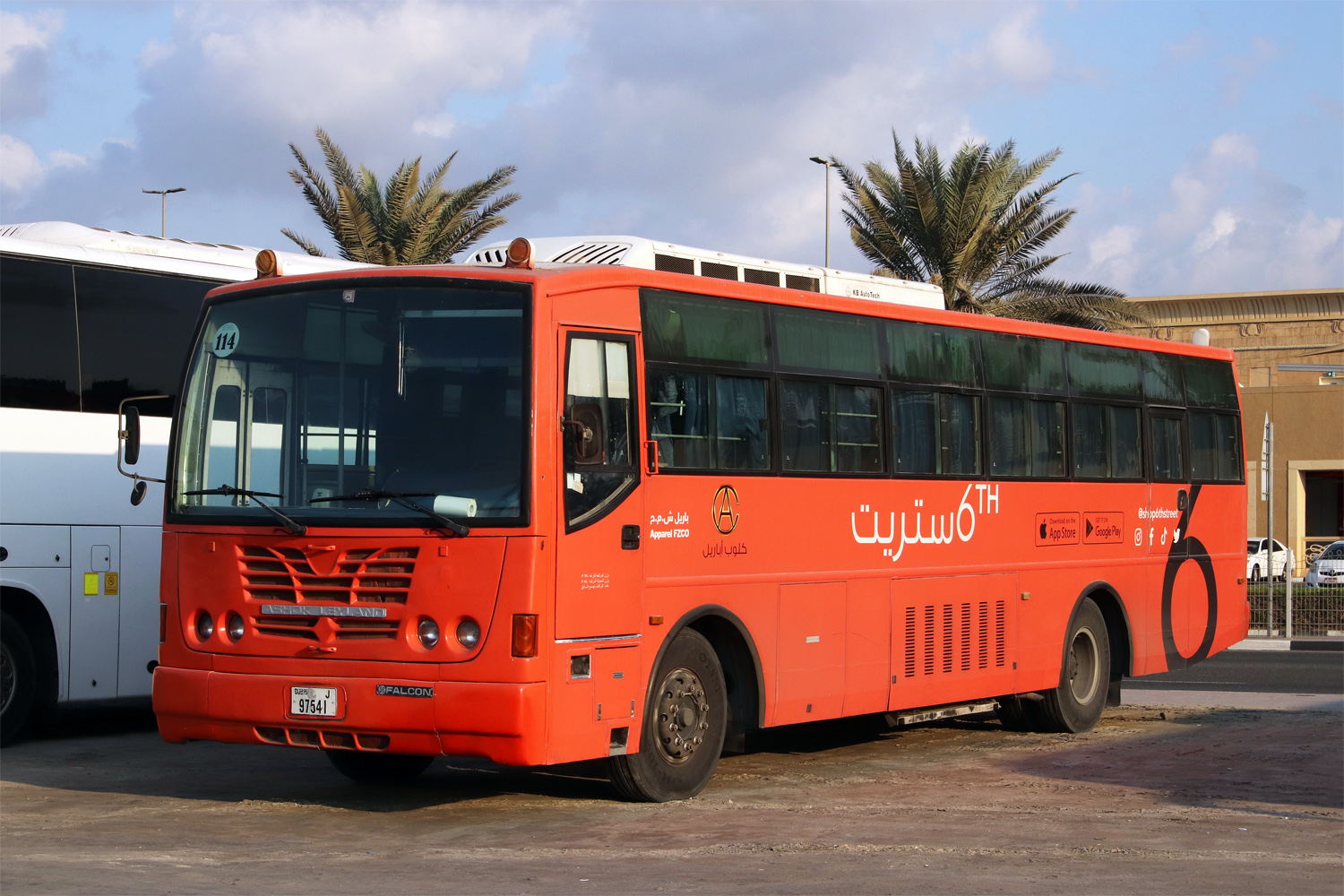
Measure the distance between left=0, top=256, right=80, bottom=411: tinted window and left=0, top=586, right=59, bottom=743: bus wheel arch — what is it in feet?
5.15

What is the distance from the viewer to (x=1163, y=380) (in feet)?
53.5

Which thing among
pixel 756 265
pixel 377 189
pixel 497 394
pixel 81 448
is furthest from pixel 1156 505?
pixel 377 189

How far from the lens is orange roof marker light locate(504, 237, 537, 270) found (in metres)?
9.88

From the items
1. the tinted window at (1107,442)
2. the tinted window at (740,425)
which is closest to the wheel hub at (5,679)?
the tinted window at (740,425)

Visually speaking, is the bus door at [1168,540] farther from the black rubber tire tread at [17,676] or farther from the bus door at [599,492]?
the black rubber tire tread at [17,676]

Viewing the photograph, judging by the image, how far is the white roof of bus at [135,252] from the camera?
1341 cm

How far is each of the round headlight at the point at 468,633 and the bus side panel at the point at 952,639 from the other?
414 cm

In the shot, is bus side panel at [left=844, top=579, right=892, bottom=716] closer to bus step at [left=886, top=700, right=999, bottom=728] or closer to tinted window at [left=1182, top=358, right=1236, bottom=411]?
bus step at [left=886, top=700, right=999, bottom=728]

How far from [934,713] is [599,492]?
4.62m

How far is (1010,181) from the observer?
31609 millimetres

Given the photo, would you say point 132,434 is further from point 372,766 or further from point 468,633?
point 468,633

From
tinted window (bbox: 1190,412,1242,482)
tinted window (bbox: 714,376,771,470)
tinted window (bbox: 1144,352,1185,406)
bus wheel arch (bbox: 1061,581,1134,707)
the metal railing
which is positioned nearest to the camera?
tinted window (bbox: 714,376,771,470)

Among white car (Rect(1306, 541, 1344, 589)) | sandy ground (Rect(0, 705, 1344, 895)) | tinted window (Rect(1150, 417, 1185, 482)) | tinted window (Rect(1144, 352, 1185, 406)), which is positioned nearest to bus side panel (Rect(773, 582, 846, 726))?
sandy ground (Rect(0, 705, 1344, 895))

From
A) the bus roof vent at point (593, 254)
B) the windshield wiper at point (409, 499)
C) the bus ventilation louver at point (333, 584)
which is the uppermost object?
the bus roof vent at point (593, 254)
